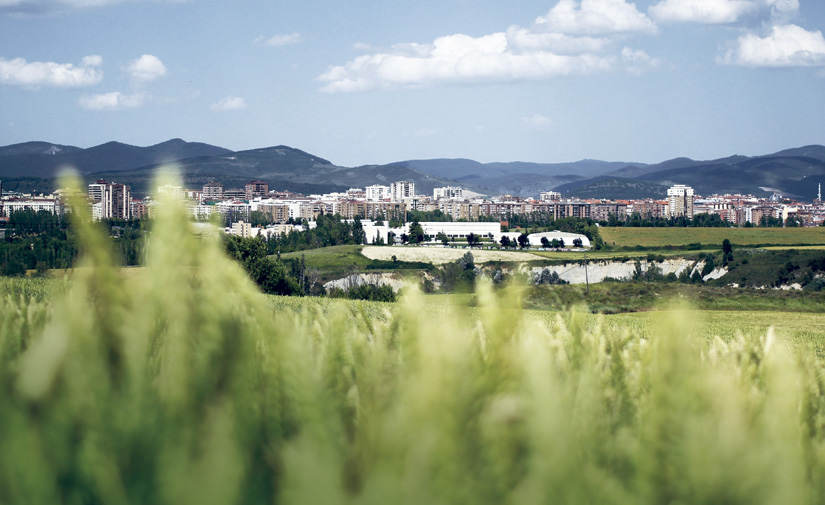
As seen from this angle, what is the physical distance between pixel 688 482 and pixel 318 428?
1.61ft

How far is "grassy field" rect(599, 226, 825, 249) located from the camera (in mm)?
92188

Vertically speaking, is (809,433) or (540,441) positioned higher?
(540,441)

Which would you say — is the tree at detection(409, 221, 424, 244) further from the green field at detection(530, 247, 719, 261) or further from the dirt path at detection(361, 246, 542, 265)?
the green field at detection(530, 247, 719, 261)

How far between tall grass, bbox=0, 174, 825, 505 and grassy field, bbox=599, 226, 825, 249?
95.2 metres

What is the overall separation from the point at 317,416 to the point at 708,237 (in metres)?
103

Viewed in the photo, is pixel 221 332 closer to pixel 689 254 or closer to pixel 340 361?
pixel 340 361

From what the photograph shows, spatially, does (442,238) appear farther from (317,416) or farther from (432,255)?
(317,416)

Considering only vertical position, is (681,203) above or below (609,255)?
above

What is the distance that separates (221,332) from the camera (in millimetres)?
975

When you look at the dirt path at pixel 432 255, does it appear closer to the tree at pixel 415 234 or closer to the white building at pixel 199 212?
the tree at pixel 415 234

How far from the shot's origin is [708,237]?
315 feet

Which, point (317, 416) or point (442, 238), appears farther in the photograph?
point (442, 238)

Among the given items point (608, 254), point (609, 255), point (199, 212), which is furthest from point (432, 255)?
point (199, 212)

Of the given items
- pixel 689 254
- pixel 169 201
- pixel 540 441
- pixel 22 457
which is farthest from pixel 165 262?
pixel 689 254
